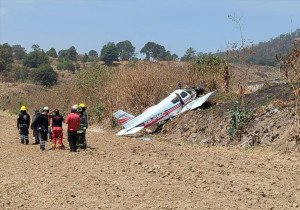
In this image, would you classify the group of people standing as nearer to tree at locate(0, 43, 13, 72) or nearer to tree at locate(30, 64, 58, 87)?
tree at locate(30, 64, 58, 87)

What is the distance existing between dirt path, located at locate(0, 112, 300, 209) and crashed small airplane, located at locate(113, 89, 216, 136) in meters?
6.36

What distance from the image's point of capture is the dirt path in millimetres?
9617

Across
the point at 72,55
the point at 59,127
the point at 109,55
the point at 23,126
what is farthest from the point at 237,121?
the point at 72,55

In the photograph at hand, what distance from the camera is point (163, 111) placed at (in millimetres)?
24109

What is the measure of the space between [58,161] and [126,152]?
101 inches

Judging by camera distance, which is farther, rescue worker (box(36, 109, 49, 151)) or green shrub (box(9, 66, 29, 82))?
green shrub (box(9, 66, 29, 82))

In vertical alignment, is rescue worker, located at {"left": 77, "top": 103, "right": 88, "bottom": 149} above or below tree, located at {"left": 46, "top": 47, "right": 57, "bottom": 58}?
below

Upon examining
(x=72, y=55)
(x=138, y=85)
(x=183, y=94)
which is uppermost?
(x=72, y=55)

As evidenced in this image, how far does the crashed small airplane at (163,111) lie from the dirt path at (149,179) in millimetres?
6361

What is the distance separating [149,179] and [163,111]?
1252cm

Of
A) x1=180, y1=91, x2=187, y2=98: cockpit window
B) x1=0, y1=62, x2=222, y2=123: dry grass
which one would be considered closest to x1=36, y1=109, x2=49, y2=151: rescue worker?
x1=180, y1=91, x2=187, y2=98: cockpit window

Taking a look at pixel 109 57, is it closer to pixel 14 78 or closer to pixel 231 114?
pixel 14 78

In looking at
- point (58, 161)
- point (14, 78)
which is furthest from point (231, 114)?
point (14, 78)

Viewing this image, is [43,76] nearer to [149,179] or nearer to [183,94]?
[183,94]
